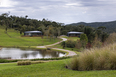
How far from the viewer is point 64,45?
43.4 meters

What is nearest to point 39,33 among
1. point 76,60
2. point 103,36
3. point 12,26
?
point 12,26

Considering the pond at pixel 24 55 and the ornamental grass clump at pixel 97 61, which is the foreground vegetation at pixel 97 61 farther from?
the pond at pixel 24 55

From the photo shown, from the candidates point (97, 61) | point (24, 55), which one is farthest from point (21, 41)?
point (97, 61)

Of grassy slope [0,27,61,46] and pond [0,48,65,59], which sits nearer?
pond [0,48,65,59]

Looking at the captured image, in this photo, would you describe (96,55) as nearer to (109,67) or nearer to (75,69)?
(109,67)

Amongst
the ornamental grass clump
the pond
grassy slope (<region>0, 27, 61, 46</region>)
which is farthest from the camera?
grassy slope (<region>0, 27, 61, 46</region>)

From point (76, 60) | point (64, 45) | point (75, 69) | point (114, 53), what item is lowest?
point (64, 45)

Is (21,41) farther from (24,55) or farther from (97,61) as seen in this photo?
(97,61)

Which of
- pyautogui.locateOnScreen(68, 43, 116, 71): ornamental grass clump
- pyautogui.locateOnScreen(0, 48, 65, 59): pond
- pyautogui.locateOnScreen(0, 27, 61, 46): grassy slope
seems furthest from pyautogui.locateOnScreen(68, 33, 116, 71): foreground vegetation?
pyautogui.locateOnScreen(0, 27, 61, 46): grassy slope

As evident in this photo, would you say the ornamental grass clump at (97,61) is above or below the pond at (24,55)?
above

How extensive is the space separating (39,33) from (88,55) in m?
65.1

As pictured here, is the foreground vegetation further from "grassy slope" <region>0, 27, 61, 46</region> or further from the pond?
"grassy slope" <region>0, 27, 61, 46</region>

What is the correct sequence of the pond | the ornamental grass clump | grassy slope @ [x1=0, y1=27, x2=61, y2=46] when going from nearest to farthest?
the ornamental grass clump → the pond → grassy slope @ [x1=0, y1=27, x2=61, y2=46]

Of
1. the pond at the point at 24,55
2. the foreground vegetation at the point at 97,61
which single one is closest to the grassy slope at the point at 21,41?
the pond at the point at 24,55
